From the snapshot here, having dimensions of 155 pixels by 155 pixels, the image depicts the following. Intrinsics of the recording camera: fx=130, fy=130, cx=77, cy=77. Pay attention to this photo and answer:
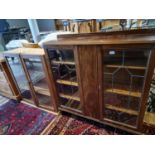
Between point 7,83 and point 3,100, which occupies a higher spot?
point 7,83

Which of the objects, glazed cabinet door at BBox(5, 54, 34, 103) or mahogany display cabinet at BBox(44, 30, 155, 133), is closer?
mahogany display cabinet at BBox(44, 30, 155, 133)

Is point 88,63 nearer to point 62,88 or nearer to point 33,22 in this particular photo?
point 62,88

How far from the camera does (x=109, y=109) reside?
1499mm

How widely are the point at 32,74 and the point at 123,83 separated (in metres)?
1.26

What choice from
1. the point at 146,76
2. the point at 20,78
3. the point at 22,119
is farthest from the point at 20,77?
the point at 146,76

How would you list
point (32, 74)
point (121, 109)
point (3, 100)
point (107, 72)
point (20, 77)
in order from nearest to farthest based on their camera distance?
point (107, 72) < point (121, 109) < point (32, 74) < point (20, 77) < point (3, 100)

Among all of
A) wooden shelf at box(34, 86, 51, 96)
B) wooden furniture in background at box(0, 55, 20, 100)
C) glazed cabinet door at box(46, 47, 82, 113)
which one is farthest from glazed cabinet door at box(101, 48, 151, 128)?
wooden furniture in background at box(0, 55, 20, 100)

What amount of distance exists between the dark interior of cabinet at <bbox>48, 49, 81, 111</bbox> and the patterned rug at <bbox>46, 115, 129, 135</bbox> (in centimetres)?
20

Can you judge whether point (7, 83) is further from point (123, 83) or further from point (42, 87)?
point (123, 83)

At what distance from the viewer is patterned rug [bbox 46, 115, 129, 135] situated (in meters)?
1.59

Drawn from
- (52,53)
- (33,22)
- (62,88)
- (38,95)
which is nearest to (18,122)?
(38,95)

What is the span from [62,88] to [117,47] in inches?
38.1

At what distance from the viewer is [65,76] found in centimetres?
165

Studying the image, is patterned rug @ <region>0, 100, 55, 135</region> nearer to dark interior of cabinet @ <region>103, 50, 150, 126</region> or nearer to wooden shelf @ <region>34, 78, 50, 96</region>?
wooden shelf @ <region>34, 78, 50, 96</region>
